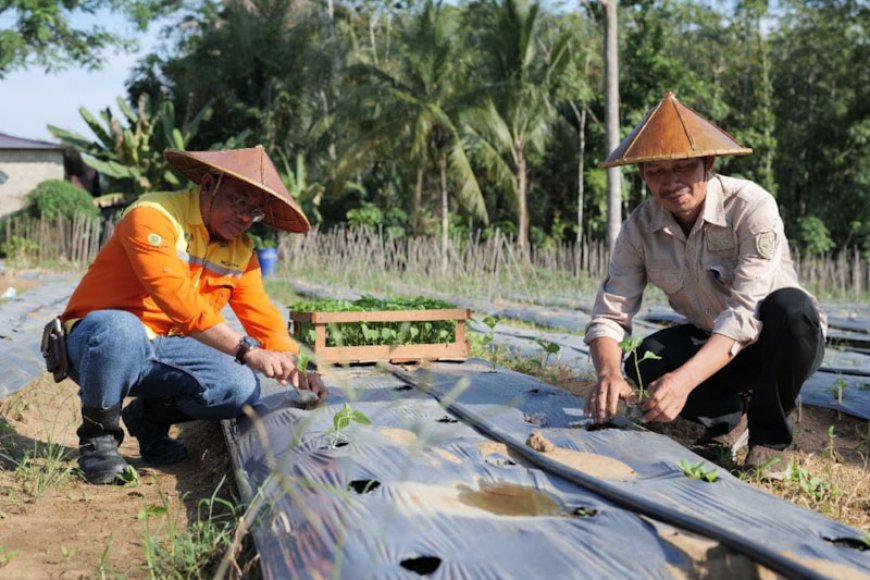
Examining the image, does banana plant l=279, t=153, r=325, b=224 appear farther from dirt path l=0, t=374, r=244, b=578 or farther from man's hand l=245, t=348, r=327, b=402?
man's hand l=245, t=348, r=327, b=402

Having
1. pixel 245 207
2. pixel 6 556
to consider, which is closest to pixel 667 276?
pixel 245 207

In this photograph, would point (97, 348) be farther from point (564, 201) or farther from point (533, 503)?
point (564, 201)

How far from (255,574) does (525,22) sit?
17.9 m

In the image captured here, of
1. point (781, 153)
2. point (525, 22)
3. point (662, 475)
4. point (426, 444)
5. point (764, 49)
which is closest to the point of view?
point (662, 475)

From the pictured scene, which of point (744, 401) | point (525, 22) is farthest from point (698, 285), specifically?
point (525, 22)

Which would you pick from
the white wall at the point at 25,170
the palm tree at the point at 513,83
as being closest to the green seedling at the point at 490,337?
the palm tree at the point at 513,83

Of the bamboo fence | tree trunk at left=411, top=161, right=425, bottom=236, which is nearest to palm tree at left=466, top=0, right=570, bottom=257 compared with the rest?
tree trunk at left=411, top=161, right=425, bottom=236

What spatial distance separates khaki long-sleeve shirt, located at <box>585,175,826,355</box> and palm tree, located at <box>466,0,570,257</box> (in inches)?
619

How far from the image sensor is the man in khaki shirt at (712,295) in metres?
2.46

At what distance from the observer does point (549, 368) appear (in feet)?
15.4

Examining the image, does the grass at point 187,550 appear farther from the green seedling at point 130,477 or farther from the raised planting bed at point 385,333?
the raised planting bed at point 385,333

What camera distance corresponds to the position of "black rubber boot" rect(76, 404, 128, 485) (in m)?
2.60

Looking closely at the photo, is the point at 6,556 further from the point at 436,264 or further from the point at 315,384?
the point at 436,264

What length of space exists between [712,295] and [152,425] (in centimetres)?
201
